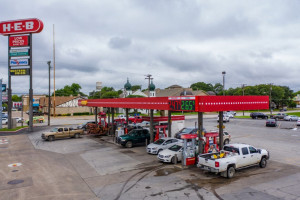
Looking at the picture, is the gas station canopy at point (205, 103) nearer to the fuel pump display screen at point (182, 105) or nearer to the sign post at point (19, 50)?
the fuel pump display screen at point (182, 105)

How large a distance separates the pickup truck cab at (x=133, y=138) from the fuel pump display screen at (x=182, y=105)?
A: 7.47 metres

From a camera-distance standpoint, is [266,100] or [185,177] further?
[266,100]

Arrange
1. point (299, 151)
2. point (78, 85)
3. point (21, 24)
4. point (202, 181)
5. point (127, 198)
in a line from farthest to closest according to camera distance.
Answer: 1. point (78, 85)
2. point (21, 24)
3. point (299, 151)
4. point (202, 181)
5. point (127, 198)

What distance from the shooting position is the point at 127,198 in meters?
10.5

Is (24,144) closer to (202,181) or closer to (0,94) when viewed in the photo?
(0,94)

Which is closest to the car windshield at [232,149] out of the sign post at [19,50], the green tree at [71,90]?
the sign post at [19,50]

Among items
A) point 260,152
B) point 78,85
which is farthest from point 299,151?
point 78,85

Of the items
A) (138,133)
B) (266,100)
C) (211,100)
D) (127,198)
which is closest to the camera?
(127,198)

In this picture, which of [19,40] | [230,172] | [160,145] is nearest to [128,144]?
[160,145]

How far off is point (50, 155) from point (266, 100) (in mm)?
18316

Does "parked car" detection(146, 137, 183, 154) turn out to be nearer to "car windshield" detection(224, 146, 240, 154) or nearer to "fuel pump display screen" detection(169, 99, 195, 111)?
"fuel pump display screen" detection(169, 99, 195, 111)

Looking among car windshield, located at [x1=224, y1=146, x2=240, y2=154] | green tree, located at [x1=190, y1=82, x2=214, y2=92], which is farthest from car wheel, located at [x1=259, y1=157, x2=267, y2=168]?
green tree, located at [x1=190, y1=82, x2=214, y2=92]

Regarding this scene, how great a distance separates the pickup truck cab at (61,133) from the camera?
26766mm

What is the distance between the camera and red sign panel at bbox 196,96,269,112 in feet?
46.5
